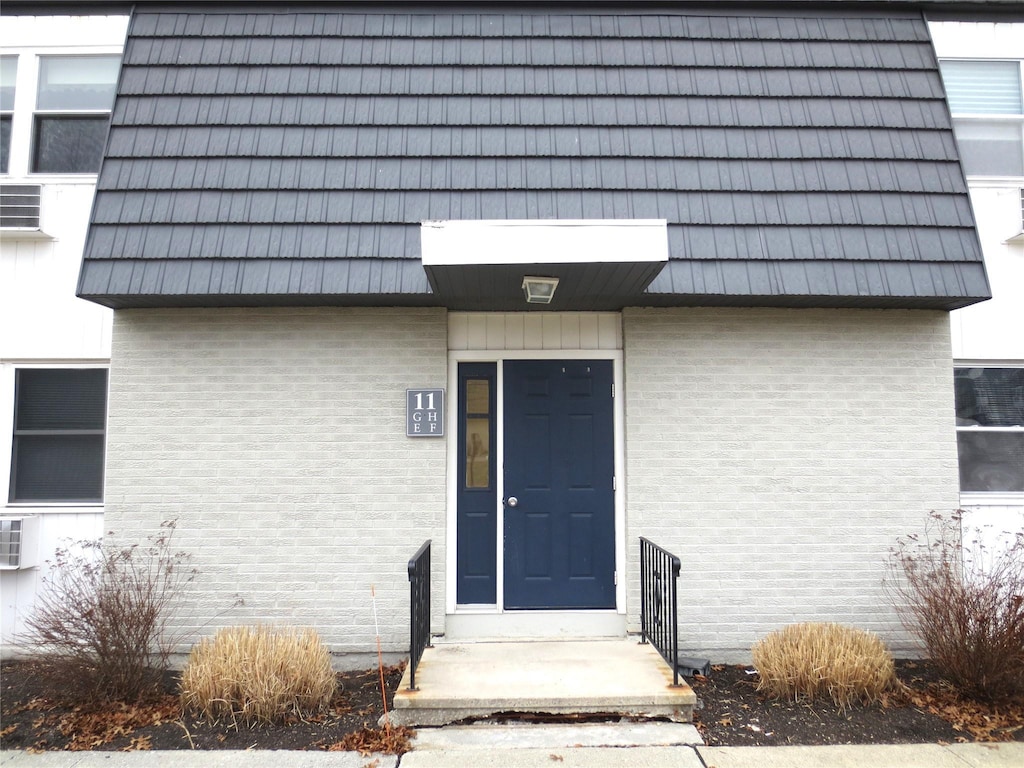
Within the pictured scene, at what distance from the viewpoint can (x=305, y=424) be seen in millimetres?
5789

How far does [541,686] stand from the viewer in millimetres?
4734

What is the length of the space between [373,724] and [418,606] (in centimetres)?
83

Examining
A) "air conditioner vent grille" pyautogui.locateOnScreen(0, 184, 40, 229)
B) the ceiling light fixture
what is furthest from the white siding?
"air conditioner vent grille" pyautogui.locateOnScreen(0, 184, 40, 229)

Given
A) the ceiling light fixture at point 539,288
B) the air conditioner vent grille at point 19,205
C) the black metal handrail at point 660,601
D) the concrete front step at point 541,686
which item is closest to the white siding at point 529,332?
the ceiling light fixture at point 539,288

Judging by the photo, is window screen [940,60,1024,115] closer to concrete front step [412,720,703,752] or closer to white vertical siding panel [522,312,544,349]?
white vertical siding panel [522,312,544,349]

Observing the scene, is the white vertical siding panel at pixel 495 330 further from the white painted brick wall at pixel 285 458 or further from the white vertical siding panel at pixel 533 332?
the white painted brick wall at pixel 285 458

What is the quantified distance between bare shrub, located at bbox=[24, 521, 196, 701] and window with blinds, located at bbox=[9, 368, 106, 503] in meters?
0.72

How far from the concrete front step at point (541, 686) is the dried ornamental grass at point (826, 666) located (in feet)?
2.52

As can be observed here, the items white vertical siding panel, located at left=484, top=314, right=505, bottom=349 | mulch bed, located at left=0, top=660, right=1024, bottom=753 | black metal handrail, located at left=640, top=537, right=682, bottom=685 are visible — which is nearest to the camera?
mulch bed, located at left=0, top=660, right=1024, bottom=753

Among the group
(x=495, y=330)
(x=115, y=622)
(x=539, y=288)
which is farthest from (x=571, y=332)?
(x=115, y=622)

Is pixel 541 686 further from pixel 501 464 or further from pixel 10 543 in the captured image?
pixel 10 543

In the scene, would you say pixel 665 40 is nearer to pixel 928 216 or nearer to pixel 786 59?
pixel 786 59

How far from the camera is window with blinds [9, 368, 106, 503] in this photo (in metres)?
6.22

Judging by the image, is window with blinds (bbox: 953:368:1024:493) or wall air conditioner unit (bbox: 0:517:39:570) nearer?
wall air conditioner unit (bbox: 0:517:39:570)
